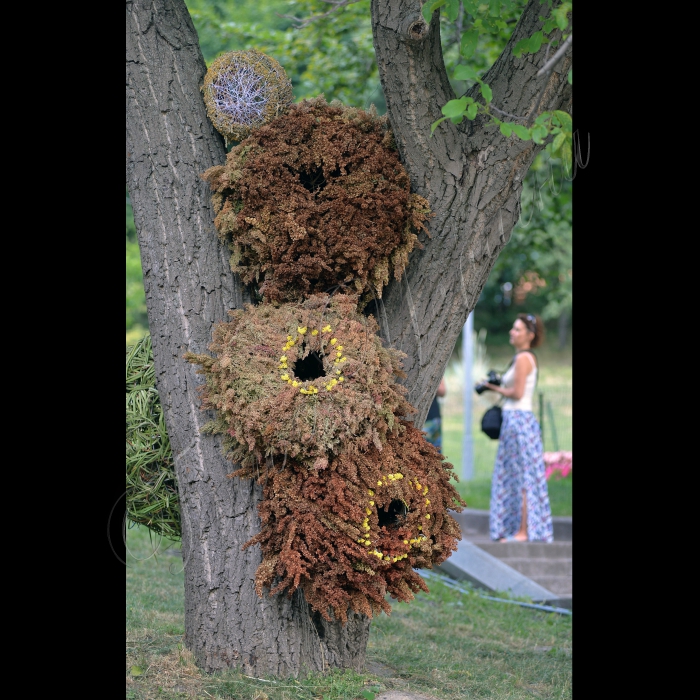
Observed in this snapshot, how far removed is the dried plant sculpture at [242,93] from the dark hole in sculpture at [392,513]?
1.69 m

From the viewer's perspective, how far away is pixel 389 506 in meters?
3.30

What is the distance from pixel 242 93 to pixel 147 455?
5.31ft

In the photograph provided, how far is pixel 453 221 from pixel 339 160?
553 mm

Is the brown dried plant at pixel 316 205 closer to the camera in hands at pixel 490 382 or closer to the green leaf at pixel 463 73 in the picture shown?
the green leaf at pixel 463 73

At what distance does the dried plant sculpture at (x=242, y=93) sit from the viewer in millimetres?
3488

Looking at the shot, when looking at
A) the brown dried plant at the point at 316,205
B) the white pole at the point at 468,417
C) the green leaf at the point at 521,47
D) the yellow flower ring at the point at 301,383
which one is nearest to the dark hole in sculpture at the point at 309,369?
the yellow flower ring at the point at 301,383

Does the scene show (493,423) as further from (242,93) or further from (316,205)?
(242,93)

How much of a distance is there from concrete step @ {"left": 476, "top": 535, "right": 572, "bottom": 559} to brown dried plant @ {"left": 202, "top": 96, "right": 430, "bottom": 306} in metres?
4.27

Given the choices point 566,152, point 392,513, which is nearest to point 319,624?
point 392,513

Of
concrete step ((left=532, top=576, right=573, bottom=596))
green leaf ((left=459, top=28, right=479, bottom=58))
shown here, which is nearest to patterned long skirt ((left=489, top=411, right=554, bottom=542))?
concrete step ((left=532, top=576, right=573, bottom=596))

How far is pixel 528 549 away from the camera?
23.4 feet

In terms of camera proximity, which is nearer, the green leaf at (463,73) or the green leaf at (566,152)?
the green leaf at (463,73)

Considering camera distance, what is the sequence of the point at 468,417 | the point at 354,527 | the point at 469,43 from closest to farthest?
the point at 354,527 → the point at 469,43 → the point at 468,417

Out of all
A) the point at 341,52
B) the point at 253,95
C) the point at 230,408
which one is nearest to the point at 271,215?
the point at 253,95
